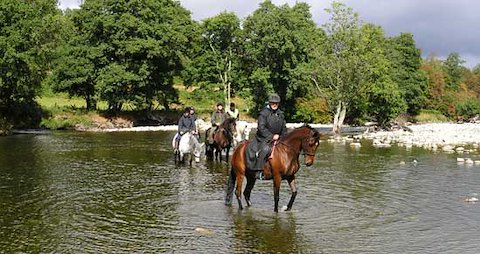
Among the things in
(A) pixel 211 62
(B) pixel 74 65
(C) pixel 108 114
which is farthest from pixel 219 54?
(B) pixel 74 65

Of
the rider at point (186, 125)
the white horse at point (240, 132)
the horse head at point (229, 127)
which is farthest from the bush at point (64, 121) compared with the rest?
the horse head at point (229, 127)

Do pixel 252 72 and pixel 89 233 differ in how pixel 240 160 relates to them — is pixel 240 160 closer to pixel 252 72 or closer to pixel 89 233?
pixel 89 233

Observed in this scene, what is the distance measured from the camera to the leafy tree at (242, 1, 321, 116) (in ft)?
225

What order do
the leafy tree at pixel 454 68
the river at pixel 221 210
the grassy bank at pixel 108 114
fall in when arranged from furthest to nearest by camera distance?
the leafy tree at pixel 454 68 → the grassy bank at pixel 108 114 → the river at pixel 221 210

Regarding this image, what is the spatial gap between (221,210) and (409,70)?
74.4 m

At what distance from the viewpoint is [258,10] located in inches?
2827

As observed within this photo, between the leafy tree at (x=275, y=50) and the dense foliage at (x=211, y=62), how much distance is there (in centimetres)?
15

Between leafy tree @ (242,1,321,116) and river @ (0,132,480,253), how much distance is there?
156 feet

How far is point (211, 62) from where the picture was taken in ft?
240

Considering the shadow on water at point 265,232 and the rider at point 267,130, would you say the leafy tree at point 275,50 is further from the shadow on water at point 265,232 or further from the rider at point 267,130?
Answer: the shadow on water at point 265,232

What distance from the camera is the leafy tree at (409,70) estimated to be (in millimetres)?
77500

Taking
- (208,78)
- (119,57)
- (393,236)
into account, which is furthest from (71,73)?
(393,236)

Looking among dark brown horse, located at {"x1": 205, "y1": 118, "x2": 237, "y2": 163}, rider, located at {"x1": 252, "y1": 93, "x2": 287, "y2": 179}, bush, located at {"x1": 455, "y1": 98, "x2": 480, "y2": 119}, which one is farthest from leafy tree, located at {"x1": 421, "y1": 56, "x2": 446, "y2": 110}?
rider, located at {"x1": 252, "y1": 93, "x2": 287, "y2": 179}

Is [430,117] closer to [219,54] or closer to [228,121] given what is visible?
[219,54]
